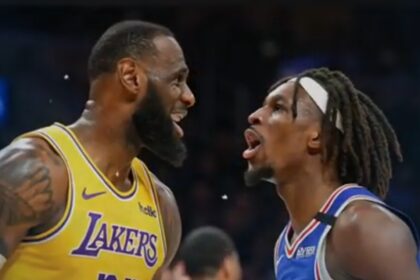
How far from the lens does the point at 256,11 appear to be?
8.18 meters

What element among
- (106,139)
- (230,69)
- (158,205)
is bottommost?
(230,69)

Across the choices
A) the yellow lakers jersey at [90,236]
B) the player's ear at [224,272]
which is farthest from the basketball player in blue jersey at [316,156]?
the player's ear at [224,272]

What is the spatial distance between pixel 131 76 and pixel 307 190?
24.5 inches

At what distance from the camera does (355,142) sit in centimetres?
324

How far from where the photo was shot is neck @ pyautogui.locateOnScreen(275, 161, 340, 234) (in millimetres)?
3242

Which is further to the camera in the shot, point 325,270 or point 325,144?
point 325,144

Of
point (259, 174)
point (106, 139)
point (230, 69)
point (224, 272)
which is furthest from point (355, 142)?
point (230, 69)

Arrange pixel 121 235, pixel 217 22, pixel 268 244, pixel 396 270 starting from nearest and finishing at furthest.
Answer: pixel 396 270, pixel 121 235, pixel 268 244, pixel 217 22

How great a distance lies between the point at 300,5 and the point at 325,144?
460cm

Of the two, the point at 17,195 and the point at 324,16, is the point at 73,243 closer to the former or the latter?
the point at 17,195

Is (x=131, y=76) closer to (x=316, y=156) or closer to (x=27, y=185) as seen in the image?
(x=27, y=185)

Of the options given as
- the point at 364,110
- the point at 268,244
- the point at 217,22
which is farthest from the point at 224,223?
the point at 364,110

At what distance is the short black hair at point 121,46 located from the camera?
128 inches

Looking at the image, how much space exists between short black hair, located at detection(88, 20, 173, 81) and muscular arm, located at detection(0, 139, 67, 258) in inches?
14.5
